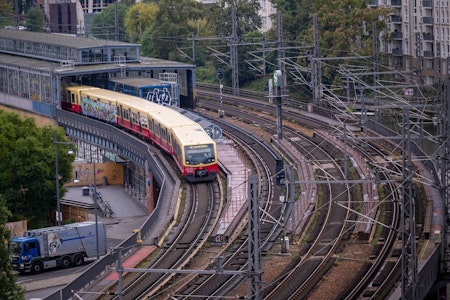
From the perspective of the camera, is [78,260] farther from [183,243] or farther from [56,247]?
[183,243]

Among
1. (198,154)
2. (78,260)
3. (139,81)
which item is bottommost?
(78,260)

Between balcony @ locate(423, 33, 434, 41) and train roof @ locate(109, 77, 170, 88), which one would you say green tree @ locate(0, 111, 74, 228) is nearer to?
train roof @ locate(109, 77, 170, 88)

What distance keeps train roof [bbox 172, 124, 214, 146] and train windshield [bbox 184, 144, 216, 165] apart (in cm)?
19

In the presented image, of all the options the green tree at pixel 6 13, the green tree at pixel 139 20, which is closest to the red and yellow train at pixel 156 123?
the green tree at pixel 139 20

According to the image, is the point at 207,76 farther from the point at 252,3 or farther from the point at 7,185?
the point at 7,185

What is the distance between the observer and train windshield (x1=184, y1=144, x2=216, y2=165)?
54031 mm

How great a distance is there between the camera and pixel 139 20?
113 metres

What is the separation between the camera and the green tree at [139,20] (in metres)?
113

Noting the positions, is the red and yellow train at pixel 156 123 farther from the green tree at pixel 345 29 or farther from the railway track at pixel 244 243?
the green tree at pixel 345 29

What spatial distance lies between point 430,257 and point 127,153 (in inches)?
1075

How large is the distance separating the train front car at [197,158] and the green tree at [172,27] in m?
46.2

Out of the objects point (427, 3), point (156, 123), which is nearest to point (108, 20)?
point (427, 3)

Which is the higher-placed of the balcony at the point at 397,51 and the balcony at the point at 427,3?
the balcony at the point at 427,3

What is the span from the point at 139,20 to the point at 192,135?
2332 inches
